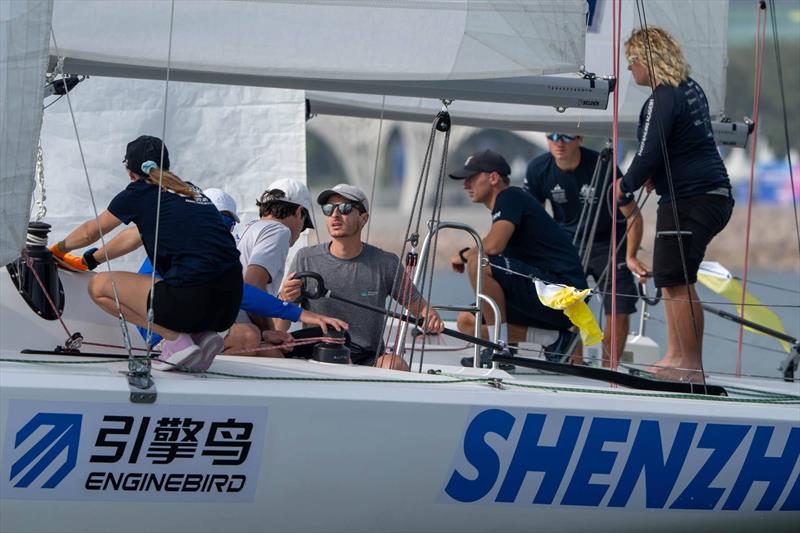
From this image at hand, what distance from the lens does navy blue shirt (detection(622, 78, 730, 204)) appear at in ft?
16.4

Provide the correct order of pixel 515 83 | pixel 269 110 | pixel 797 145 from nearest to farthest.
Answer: pixel 515 83 < pixel 269 110 < pixel 797 145

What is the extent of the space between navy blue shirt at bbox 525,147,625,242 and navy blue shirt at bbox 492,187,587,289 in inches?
49.0

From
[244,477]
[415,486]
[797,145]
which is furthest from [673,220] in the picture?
[797,145]

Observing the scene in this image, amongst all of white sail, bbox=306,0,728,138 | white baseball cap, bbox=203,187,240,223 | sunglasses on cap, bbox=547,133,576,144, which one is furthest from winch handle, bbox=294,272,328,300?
sunglasses on cap, bbox=547,133,576,144

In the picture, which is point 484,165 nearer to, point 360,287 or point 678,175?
point 678,175

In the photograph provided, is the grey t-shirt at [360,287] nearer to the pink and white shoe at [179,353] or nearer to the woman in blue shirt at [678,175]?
the pink and white shoe at [179,353]

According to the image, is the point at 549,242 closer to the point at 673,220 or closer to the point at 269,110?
the point at 673,220

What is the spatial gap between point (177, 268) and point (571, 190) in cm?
350

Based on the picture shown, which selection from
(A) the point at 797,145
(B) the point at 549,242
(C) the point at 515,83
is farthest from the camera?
(A) the point at 797,145

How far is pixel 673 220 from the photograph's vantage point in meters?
5.01

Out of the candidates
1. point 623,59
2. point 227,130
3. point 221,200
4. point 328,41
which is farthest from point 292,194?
point 623,59

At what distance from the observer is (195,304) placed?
3736 mm

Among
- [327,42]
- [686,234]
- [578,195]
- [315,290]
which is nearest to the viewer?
[327,42]

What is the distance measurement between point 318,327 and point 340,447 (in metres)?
0.96
